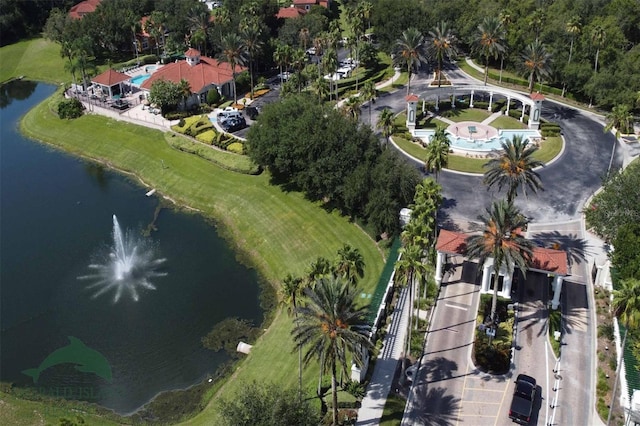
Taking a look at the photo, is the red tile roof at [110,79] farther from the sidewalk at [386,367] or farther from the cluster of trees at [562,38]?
the sidewalk at [386,367]

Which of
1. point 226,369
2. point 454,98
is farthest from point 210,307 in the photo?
point 454,98

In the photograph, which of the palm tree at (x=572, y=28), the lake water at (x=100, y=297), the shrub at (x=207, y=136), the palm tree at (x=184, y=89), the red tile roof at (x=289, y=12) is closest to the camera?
the lake water at (x=100, y=297)

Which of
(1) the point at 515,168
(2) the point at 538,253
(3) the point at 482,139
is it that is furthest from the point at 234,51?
(2) the point at 538,253

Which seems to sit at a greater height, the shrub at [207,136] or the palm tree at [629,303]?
the palm tree at [629,303]

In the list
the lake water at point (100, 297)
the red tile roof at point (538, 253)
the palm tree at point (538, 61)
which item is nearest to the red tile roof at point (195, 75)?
the lake water at point (100, 297)

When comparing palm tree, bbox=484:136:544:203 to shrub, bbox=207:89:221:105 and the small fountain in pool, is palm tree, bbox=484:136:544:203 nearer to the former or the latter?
the small fountain in pool

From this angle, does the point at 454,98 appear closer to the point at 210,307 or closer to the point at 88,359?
the point at 210,307

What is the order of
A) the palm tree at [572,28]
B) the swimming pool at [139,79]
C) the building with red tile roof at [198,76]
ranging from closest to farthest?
the palm tree at [572,28]
the building with red tile roof at [198,76]
the swimming pool at [139,79]
